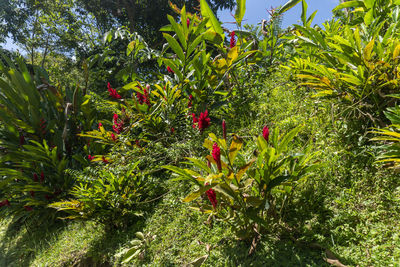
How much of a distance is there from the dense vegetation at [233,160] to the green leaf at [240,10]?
15 millimetres

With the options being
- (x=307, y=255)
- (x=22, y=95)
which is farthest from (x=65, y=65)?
(x=307, y=255)

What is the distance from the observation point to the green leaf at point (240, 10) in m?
2.60

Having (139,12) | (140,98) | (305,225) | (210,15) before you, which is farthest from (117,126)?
(139,12)

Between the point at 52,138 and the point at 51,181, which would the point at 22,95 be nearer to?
the point at 52,138

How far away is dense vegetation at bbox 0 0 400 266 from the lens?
1.31m

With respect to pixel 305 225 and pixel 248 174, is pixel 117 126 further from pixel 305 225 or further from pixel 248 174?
pixel 305 225

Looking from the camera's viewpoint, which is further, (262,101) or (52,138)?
(52,138)

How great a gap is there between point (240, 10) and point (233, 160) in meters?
2.03

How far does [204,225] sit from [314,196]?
2.56 ft

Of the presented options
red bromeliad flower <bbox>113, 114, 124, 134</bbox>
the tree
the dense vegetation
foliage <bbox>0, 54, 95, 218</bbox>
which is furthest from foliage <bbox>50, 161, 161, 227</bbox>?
the tree

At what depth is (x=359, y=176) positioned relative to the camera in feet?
4.96

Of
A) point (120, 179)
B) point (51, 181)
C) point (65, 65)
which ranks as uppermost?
point (65, 65)

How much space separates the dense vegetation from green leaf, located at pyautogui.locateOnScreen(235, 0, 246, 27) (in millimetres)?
15

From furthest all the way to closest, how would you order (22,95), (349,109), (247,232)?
(22,95), (349,109), (247,232)
